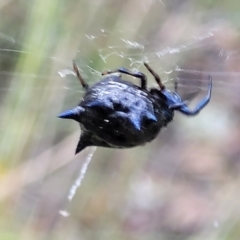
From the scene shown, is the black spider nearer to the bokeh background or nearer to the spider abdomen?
the spider abdomen

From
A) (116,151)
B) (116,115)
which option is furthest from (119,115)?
(116,151)

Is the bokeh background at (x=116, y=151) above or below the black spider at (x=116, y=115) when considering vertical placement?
below

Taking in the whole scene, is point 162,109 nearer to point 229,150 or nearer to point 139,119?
point 139,119

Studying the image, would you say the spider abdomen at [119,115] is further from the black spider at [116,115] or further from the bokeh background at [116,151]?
the bokeh background at [116,151]

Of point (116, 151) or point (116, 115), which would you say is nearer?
point (116, 115)

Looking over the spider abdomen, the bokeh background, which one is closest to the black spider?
A: the spider abdomen

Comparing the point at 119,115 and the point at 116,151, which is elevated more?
the point at 119,115

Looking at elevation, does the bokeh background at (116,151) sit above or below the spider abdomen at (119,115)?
below

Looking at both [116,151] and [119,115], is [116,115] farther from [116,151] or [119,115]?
[116,151]

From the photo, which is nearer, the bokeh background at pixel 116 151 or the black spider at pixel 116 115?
the black spider at pixel 116 115

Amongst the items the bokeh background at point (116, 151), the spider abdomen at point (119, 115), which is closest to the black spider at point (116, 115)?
the spider abdomen at point (119, 115)
